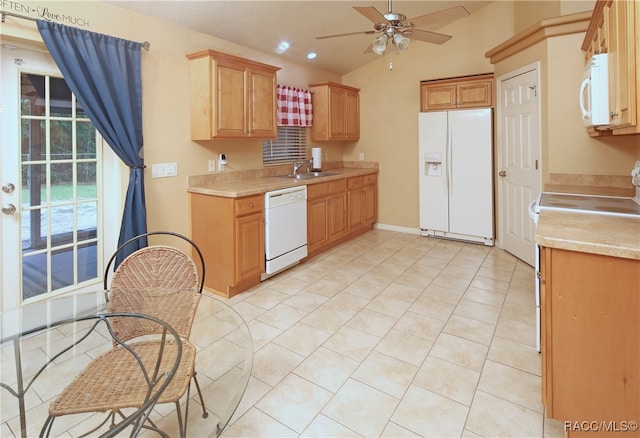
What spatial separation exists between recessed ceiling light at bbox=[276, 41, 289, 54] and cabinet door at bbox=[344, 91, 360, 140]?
1.28 m

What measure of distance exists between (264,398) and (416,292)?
1841 mm

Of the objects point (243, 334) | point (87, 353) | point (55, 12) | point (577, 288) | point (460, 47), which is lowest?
point (87, 353)

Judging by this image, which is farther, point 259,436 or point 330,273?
point 330,273

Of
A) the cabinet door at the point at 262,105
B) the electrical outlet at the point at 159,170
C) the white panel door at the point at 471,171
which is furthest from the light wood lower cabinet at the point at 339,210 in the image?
the electrical outlet at the point at 159,170

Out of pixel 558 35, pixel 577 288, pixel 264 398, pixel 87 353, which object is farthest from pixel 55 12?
pixel 558 35

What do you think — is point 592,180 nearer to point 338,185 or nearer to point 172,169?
point 338,185

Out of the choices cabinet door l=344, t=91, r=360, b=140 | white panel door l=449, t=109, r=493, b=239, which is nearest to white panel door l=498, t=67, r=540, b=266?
white panel door l=449, t=109, r=493, b=239

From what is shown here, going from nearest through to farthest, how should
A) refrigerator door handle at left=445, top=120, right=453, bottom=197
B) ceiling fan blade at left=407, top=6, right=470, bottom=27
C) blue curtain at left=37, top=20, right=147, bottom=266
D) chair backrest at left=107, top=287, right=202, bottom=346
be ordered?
chair backrest at left=107, top=287, right=202, bottom=346 < ceiling fan blade at left=407, top=6, right=470, bottom=27 < blue curtain at left=37, top=20, right=147, bottom=266 < refrigerator door handle at left=445, top=120, right=453, bottom=197

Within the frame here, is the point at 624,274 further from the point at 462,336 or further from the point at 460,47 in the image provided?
the point at 460,47

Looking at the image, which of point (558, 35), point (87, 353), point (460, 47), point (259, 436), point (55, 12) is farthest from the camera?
point (460, 47)

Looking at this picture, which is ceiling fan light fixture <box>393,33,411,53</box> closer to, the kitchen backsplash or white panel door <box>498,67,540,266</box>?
white panel door <box>498,67,540,266</box>

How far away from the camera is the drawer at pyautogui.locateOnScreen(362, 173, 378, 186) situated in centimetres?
538

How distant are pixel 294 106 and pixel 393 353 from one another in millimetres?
3386

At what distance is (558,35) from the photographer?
10.9ft
